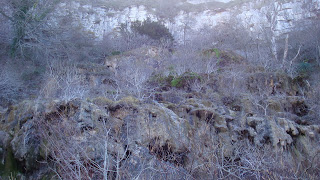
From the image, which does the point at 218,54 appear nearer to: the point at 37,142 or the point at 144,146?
the point at 144,146

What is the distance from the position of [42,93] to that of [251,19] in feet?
66.3

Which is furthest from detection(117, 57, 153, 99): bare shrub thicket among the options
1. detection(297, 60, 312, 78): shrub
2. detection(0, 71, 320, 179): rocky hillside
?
detection(297, 60, 312, 78): shrub

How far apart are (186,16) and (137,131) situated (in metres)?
20.7

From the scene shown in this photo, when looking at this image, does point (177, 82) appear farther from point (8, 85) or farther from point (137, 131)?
point (8, 85)

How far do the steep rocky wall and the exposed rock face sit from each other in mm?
15732

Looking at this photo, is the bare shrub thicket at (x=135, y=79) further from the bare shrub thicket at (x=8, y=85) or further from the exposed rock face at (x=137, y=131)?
the bare shrub thicket at (x=8, y=85)

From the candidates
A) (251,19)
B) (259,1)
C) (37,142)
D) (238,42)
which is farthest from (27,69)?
(259,1)

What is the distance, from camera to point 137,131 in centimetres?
629

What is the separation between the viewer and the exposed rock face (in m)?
5.61

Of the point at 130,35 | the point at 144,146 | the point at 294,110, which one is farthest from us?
the point at 130,35

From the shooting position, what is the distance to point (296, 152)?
6949mm

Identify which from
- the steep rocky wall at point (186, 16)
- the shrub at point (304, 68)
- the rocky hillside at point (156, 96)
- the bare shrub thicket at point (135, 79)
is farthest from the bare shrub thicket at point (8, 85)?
the shrub at point (304, 68)

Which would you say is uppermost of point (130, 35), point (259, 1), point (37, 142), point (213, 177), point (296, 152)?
point (259, 1)

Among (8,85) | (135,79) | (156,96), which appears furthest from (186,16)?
(8,85)
